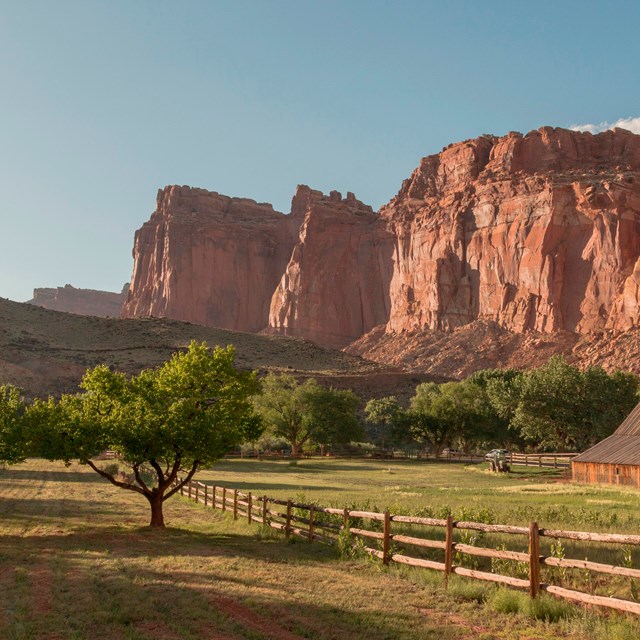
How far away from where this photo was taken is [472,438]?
A: 7388cm

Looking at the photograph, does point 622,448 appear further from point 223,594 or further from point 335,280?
point 335,280

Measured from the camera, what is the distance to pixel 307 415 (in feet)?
227

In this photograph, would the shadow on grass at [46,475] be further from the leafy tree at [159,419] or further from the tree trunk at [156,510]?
the tree trunk at [156,510]

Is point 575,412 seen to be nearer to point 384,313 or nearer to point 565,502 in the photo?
point 565,502

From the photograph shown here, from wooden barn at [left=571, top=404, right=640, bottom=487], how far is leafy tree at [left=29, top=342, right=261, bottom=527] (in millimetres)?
23601

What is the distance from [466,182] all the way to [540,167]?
16.5m

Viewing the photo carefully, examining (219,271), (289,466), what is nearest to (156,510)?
(289,466)

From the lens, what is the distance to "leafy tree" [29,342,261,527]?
20.9 metres

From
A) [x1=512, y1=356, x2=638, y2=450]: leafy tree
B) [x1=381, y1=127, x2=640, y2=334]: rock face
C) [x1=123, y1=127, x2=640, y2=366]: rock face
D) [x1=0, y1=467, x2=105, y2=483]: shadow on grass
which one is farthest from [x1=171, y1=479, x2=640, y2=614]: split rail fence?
[x1=381, y1=127, x2=640, y2=334]: rock face

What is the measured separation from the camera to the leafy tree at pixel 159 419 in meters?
20.9

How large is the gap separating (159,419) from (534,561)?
43.2 feet

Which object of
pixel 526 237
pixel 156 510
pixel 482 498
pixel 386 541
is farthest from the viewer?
pixel 526 237

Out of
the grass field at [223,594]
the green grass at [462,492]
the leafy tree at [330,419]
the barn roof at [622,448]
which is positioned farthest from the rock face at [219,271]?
the grass field at [223,594]

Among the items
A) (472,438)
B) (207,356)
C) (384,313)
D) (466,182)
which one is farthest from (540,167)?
(207,356)
